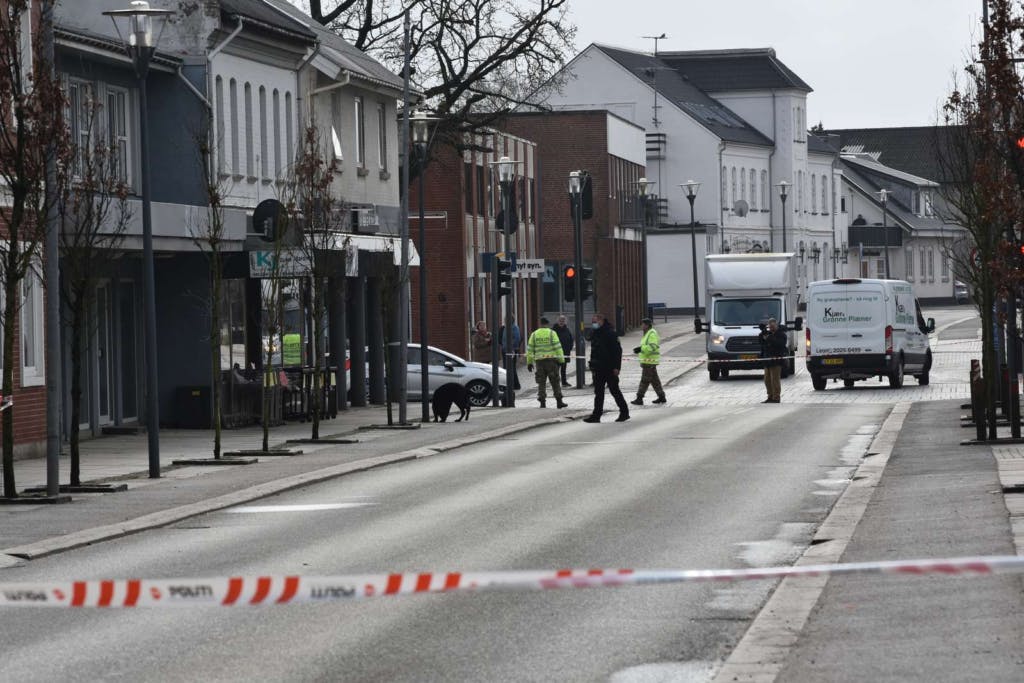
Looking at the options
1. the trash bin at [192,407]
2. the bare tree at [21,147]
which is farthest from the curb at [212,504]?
the trash bin at [192,407]

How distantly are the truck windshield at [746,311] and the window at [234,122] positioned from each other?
1957 cm

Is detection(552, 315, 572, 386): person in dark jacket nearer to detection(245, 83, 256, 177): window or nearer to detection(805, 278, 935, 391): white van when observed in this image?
detection(805, 278, 935, 391): white van

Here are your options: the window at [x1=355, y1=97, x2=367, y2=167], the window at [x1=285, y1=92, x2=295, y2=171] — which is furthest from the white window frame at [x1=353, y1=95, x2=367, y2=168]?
the window at [x1=285, y1=92, x2=295, y2=171]

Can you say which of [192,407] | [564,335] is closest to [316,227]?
[192,407]

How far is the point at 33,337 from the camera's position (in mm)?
25891

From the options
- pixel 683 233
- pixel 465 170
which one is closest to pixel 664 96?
pixel 683 233

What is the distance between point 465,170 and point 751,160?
42.3 meters

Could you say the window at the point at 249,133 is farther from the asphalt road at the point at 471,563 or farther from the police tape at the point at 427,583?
the police tape at the point at 427,583

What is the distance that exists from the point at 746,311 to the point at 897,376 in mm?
7497

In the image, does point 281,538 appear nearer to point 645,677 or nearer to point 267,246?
point 645,677

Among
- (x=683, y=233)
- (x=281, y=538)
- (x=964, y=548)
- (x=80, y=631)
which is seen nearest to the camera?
(x=80, y=631)

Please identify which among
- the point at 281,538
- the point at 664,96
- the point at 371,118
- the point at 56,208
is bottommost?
the point at 281,538

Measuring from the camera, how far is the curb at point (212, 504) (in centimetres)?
1444

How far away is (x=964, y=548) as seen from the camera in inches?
498
